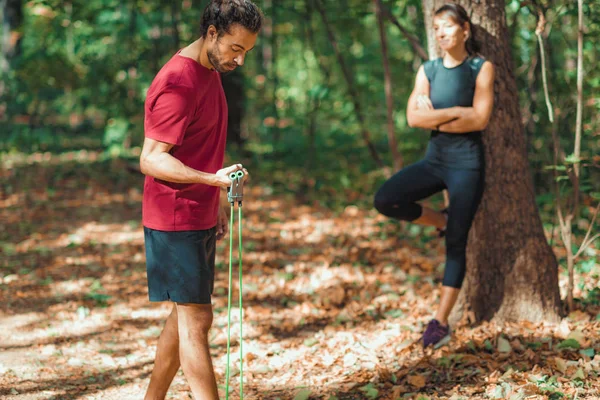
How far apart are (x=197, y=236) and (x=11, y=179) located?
891cm

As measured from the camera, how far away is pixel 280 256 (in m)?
7.02

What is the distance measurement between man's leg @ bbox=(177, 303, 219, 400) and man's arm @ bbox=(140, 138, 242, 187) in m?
0.66

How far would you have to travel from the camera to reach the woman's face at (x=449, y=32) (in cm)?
417

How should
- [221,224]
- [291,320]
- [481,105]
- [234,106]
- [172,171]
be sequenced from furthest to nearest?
1. [234,106]
2. [291,320]
3. [481,105]
4. [221,224]
5. [172,171]

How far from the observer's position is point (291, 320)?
548cm

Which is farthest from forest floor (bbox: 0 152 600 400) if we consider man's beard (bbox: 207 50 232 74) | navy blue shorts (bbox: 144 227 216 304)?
man's beard (bbox: 207 50 232 74)

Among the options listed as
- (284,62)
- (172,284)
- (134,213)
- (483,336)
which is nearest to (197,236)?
(172,284)

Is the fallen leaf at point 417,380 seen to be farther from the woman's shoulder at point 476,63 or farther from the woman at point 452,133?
the woman's shoulder at point 476,63

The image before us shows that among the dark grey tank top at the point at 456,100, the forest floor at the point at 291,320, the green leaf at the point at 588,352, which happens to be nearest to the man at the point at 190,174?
the forest floor at the point at 291,320

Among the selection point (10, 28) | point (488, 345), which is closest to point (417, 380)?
point (488, 345)

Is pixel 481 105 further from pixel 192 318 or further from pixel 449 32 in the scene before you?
pixel 192 318

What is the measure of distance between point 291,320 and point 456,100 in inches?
91.0

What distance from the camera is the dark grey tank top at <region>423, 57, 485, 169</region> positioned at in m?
4.25

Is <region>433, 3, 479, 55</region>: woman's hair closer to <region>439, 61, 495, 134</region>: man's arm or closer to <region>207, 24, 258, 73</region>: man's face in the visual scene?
<region>439, 61, 495, 134</region>: man's arm
